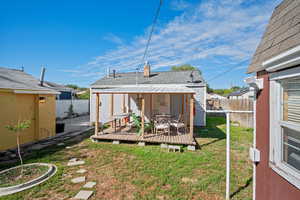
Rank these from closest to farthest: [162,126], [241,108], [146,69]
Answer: [162,126] → [241,108] → [146,69]

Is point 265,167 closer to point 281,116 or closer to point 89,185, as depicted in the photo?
point 281,116

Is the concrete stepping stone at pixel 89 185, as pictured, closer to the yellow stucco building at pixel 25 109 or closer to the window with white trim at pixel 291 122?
the window with white trim at pixel 291 122

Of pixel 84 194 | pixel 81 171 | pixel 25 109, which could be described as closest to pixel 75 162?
pixel 81 171

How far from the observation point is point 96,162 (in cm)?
486

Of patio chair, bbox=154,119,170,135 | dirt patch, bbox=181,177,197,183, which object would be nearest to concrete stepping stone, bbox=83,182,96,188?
dirt patch, bbox=181,177,197,183

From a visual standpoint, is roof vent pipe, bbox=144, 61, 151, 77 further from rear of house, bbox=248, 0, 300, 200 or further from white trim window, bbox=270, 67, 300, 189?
white trim window, bbox=270, 67, 300, 189

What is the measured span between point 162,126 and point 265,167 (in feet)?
16.6

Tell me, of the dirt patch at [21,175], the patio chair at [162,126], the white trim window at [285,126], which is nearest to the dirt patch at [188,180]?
the white trim window at [285,126]

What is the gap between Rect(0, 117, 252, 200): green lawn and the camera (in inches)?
127

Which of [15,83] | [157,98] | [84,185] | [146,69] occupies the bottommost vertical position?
[84,185]

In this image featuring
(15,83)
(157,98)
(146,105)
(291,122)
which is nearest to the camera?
(291,122)

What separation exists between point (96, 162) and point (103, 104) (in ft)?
25.1

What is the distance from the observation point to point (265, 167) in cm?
226

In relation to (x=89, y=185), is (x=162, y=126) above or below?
above
